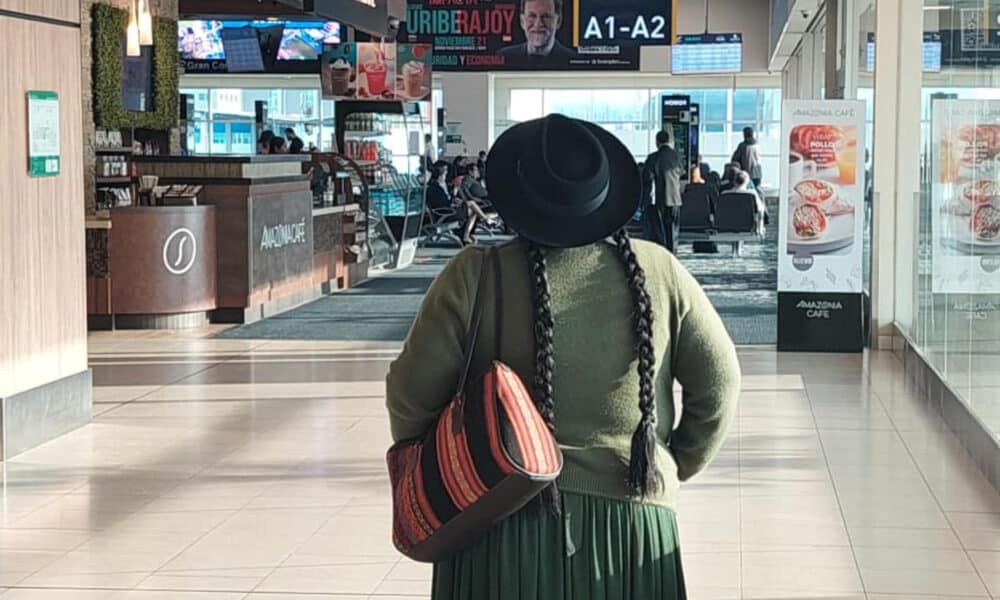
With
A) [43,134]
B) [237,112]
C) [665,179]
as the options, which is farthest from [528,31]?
[237,112]

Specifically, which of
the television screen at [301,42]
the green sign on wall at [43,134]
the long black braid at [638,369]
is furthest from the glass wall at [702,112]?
the long black braid at [638,369]

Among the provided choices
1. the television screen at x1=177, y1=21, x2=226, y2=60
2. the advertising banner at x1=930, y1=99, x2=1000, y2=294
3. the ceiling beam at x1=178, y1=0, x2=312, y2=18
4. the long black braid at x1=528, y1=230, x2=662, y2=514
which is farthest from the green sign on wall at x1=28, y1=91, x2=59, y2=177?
the television screen at x1=177, y1=21, x2=226, y2=60

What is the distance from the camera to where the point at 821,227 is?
10742mm

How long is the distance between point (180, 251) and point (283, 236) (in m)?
1.55

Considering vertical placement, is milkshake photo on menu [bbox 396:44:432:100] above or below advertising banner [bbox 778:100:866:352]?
above

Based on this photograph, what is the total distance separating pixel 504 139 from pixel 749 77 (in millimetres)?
33360

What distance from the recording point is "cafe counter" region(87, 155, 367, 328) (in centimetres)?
1171

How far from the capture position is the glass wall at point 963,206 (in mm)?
6812

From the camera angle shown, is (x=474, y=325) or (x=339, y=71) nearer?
(x=474, y=325)

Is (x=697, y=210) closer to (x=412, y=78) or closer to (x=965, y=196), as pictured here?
(x=412, y=78)

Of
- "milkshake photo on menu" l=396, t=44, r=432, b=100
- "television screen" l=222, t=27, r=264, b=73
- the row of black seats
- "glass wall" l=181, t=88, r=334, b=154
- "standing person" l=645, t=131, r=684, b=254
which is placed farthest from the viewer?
"glass wall" l=181, t=88, r=334, b=154

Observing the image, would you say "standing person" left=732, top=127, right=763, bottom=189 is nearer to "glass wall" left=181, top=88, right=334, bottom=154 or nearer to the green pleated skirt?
"glass wall" left=181, top=88, right=334, bottom=154

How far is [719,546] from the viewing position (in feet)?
17.9

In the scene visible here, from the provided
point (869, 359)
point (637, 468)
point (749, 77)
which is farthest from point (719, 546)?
point (749, 77)
